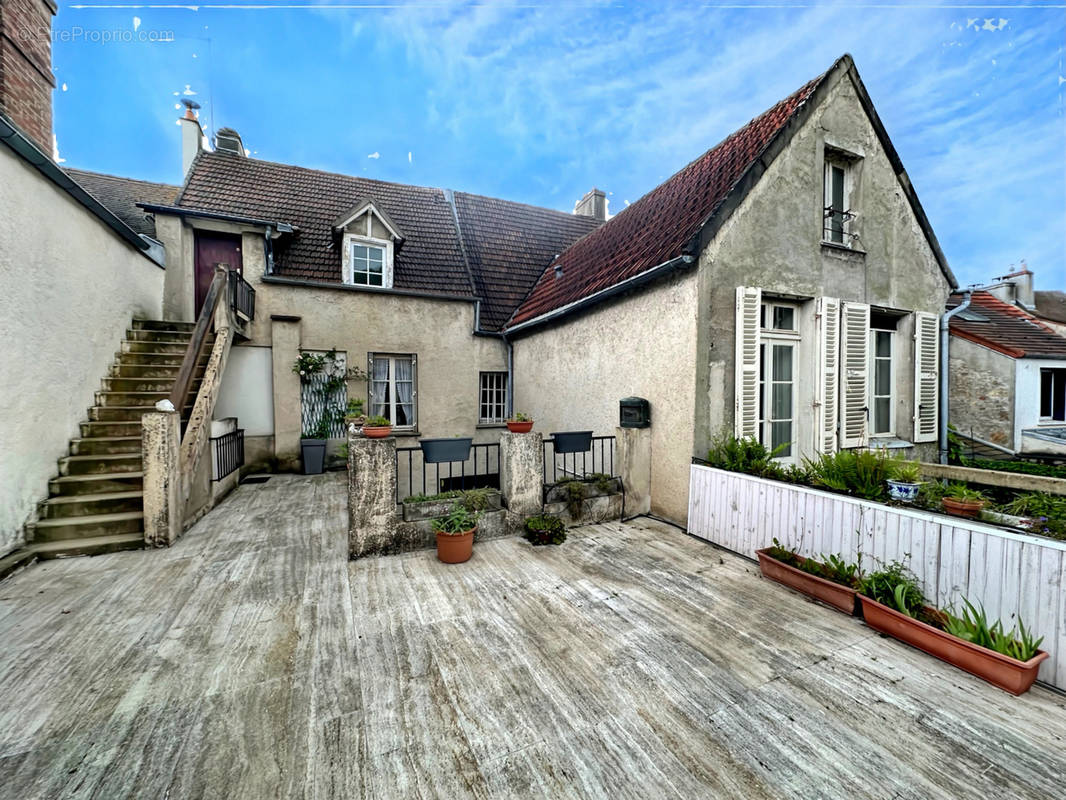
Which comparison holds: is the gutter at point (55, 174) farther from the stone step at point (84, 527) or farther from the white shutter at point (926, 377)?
the white shutter at point (926, 377)

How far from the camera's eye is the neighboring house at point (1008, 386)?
8500mm

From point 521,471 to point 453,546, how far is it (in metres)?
1.24

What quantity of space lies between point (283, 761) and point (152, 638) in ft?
6.25

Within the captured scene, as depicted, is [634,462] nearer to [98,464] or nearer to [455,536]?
[455,536]

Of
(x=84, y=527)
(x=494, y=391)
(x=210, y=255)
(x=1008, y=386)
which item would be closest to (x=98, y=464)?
(x=84, y=527)

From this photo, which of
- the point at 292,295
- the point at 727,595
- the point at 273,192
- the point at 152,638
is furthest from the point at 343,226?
the point at 727,595

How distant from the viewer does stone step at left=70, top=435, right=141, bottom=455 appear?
5070 mm

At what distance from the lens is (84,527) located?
4.42 m

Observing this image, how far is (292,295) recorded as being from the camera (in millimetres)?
8570

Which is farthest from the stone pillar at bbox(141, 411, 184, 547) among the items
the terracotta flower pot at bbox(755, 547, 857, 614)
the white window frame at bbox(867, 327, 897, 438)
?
the white window frame at bbox(867, 327, 897, 438)

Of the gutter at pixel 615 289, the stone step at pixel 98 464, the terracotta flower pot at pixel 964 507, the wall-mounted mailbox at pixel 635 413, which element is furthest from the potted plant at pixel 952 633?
the stone step at pixel 98 464

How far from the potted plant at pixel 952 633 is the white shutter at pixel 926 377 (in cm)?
525

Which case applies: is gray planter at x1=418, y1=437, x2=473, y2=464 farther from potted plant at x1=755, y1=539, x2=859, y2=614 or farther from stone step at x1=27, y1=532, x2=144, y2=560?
stone step at x1=27, y1=532, x2=144, y2=560

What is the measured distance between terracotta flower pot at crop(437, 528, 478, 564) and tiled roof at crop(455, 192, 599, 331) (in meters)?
6.58
